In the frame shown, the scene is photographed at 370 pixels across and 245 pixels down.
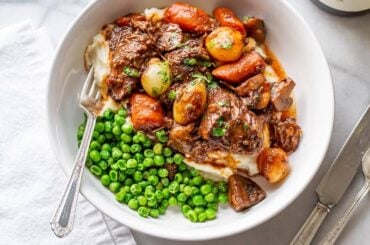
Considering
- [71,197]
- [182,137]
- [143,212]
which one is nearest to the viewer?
[71,197]

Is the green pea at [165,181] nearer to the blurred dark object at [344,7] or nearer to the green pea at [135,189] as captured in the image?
the green pea at [135,189]

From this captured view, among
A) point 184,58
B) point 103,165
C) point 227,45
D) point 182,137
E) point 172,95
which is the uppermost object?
point 227,45

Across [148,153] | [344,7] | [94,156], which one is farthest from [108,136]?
[344,7]

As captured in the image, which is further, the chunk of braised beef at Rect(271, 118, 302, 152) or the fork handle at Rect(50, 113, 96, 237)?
the chunk of braised beef at Rect(271, 118, 302, 152)

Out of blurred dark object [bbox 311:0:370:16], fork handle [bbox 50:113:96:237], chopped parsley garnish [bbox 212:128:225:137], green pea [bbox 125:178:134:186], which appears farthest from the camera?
blurred dark object [bbox 311:0:370:16]

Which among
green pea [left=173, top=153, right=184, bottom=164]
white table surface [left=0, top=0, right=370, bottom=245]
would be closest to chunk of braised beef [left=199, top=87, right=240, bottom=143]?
green pea [left=173, top=153, right=184, bottom=164]

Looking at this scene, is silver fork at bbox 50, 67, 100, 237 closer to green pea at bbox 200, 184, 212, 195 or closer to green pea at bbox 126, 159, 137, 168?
green pea at bbox 126, 159, 137, 168

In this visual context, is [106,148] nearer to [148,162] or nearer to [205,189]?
[148,162]
